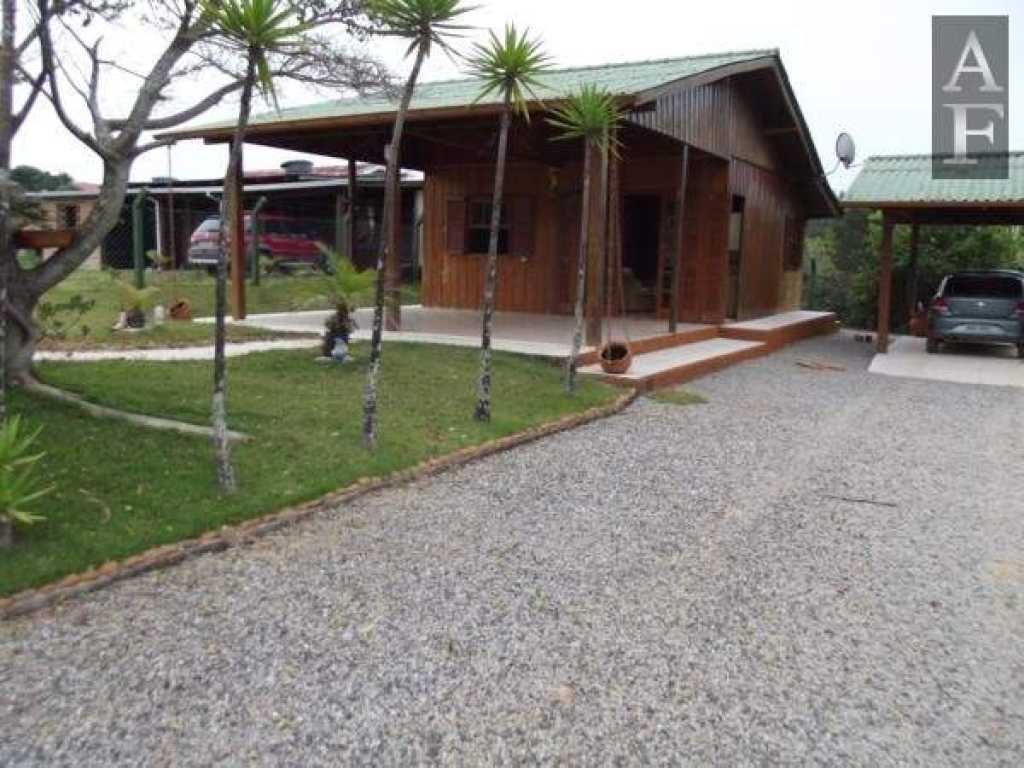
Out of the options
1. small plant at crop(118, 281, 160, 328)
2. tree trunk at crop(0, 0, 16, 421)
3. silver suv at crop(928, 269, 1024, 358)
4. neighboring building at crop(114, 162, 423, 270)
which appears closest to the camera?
tree trunk at crop(0, 0, 16, 421)

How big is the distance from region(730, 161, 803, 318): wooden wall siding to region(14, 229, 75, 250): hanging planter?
11.0 metres

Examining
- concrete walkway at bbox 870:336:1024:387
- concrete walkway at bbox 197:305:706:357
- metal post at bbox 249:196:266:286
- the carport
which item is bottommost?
concrete walkway at bbox 870:336:1024:387

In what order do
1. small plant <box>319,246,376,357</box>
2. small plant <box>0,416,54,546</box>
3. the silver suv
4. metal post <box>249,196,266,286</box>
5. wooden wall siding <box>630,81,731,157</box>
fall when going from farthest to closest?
metal post <box>249,196,266,286</box>, the silver suv, wooden wall siding <box>630,81,731,157</box>, small plant <box>319,246,376,357</box>, small plant <box>0,416,54,546</box>

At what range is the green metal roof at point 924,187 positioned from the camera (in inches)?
529

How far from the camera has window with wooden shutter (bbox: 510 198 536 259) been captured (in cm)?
1473

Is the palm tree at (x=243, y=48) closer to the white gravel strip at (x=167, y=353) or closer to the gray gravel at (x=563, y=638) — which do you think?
the gray gravel at (x=563, y=638)

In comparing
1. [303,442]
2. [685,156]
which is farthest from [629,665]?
[685,156]

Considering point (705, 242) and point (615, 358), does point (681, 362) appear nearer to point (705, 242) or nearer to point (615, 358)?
point (615, 358)

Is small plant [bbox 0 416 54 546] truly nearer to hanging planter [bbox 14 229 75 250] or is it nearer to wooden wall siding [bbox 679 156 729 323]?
hanging planter [bbox 14 229 75 250]

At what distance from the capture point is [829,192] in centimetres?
1903

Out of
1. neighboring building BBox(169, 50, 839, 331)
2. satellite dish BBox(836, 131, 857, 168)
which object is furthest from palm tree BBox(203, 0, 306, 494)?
satellite dish BBox(836, 131, 857, 168)

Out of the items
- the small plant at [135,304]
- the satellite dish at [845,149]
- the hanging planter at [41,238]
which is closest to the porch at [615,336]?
the small plant at [135,304]

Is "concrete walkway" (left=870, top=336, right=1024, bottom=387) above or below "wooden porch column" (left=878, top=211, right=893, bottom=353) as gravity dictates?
below

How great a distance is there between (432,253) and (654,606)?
12.7 meters
